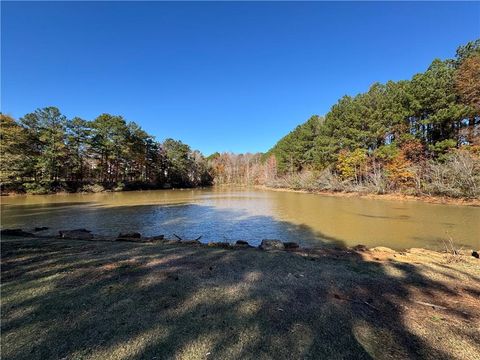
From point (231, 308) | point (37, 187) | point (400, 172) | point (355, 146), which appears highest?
point (355, 146)

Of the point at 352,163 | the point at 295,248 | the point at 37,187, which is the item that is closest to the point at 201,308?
the point at 295,248

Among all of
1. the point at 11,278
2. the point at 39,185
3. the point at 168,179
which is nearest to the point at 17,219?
the point at 11,278

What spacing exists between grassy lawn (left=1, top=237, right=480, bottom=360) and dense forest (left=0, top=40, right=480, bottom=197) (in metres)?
20.5

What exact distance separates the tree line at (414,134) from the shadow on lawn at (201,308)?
21052 mm

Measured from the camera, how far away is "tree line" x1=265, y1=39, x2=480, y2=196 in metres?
20.6

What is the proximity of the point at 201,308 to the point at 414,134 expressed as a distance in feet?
96.0

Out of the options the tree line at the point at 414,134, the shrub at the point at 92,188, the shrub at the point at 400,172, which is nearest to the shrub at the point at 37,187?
the shrub at the point at 92,188

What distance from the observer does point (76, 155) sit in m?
36.2

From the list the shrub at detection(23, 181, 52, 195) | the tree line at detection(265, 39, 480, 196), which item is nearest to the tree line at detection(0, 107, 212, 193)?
the shrub at detection(23, 181, 52, 195)

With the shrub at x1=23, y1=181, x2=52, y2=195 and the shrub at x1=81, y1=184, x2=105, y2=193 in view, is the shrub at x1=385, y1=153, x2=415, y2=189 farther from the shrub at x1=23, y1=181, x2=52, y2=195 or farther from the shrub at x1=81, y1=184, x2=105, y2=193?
the shrub at x1=23, y1=181, x2=52, y2=195

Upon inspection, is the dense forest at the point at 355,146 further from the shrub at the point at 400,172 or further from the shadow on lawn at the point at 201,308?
the shadow on lawn at the point at 201,308

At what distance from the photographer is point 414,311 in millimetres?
3396

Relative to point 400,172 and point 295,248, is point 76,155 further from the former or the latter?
point 400,172

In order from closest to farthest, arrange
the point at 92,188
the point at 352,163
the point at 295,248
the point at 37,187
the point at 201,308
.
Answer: the point at 201,308
the point at 295,248
the point at 37,187
the point at 352,163
the point at 92,188
